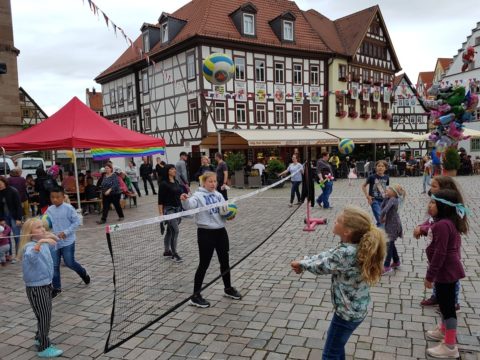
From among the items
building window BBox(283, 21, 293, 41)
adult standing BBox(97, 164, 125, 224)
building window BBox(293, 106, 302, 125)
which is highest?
building window BBox(283, 21, 293, 41)

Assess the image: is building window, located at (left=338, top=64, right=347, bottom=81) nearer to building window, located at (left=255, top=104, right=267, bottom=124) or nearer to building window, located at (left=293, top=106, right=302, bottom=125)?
building window, located at (left=293, top=106, right=302, bottom=125)

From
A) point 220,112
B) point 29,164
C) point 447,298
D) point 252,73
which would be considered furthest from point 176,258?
point 252,73

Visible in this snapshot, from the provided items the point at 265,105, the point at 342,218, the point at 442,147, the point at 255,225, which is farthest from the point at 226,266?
the point at 265,105

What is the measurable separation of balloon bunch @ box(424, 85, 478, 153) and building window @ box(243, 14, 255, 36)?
19306mm

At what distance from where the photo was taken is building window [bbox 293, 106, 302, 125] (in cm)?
2953

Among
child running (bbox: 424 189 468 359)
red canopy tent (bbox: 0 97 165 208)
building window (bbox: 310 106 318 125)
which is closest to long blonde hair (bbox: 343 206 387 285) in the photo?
child running (bbox: 424 189 468 359)

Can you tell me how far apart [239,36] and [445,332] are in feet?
84.0

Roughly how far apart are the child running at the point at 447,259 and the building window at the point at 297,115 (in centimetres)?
2651

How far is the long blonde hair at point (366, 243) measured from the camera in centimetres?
276

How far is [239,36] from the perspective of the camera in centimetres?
2653

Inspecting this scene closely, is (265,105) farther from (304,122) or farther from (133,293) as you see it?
(133,293)

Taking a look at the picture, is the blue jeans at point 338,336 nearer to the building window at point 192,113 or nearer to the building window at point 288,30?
the building window at point 192,113

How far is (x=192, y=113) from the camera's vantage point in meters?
26.6

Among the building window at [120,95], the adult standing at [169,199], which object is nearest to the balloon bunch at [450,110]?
the adult standing at [169,199]
